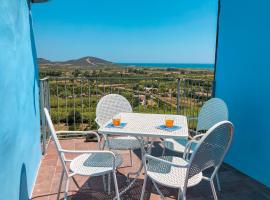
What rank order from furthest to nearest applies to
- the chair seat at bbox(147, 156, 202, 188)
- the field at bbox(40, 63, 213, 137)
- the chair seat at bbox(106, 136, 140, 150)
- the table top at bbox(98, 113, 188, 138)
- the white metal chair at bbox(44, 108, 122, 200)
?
the field at bbox(40, 63, 213, 137) → the chair seat at bbox(106, 136, 140, 150) → the table top at bbox(98, 113, 188, 138) → the white metal chair at bbox(44, 108, 122, 200) → the chair seat at bbox(147, 156, 202, 188)

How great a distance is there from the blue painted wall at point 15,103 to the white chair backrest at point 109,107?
0.87m

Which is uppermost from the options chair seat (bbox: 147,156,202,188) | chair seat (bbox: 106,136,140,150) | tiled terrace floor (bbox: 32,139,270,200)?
chair seat (bbox: 147,156,202,188)

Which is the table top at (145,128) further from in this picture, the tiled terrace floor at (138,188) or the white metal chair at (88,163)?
the tiled terrace floor at (138,188)

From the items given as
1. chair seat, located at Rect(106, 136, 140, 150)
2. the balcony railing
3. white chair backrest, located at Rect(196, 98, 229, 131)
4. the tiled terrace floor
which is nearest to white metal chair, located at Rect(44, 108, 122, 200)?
chair seat, located at Rect(106, 136, 140, 150)

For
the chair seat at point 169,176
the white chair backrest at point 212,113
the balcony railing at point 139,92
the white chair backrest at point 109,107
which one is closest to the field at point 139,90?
the balcony railing at point 139,92

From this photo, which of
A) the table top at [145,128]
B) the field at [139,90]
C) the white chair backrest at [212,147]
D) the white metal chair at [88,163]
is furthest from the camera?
the field at [139,90]

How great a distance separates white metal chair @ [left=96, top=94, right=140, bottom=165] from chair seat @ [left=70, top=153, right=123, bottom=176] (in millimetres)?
409

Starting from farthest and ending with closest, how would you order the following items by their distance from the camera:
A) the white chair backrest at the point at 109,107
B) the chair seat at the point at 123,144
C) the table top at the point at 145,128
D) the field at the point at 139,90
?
1. the field at the point at 139,90
2. the white chair backrest at the point at 109,107
3. the chair seat at the point at 123,144
4. the table top at the point at 145,128

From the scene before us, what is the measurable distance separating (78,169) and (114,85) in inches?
117

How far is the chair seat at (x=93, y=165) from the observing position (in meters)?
2.07

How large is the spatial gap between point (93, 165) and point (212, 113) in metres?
1.67

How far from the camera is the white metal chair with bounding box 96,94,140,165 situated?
283 centimetres

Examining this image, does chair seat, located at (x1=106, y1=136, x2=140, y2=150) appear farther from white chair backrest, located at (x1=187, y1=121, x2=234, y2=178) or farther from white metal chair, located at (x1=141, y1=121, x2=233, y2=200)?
white chair backrest, located at (x1=187, y1=121, x2=234, y2=178)

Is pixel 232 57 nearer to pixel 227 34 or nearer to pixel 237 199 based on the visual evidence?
pixel 227 34
